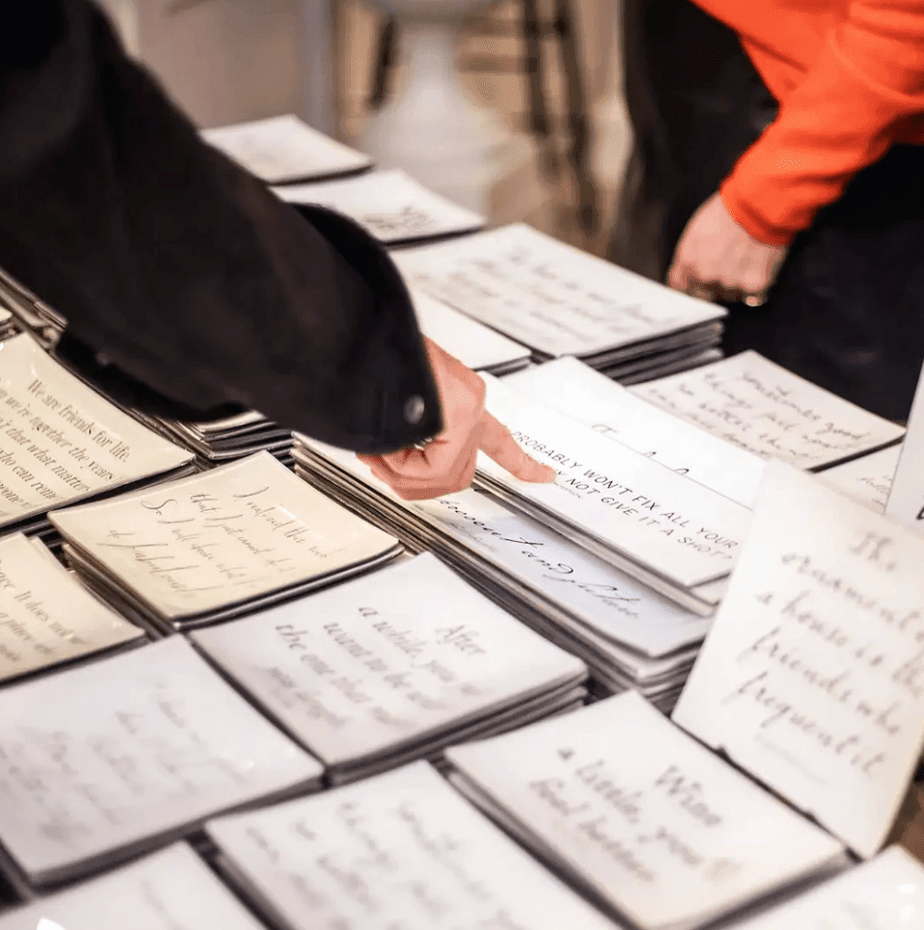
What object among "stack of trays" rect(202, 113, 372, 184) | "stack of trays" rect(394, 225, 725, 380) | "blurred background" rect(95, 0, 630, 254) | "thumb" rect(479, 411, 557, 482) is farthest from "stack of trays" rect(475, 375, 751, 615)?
"blurred background" rect(95, 0, 630, 254)

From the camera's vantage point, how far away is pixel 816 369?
1758mm

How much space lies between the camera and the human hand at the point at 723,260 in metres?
1.63

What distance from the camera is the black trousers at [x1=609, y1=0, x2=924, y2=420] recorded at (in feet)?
5.36

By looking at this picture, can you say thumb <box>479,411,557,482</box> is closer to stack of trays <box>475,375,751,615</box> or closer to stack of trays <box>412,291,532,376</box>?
stack of trays <box>475,375,751,615</box>

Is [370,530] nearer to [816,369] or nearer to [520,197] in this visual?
[816,369]

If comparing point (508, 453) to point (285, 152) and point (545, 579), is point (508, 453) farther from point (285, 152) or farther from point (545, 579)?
point (285, 152)

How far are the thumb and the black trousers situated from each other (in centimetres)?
80

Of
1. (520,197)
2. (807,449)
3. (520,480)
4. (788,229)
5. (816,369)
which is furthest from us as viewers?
(520,197)

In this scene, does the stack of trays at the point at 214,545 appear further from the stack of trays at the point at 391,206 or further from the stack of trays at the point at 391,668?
the stack of trays at the point at 391,206

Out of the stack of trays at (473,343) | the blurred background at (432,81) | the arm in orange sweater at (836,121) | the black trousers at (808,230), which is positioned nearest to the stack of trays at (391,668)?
the stack of trays at (473,343)

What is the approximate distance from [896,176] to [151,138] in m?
1.14

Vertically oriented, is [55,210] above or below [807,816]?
above

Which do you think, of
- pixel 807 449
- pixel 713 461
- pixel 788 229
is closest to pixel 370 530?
pixel 713 461

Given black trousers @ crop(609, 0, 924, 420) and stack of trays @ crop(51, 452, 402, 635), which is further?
black trousers @ crop(609, 0, 924, 420)
